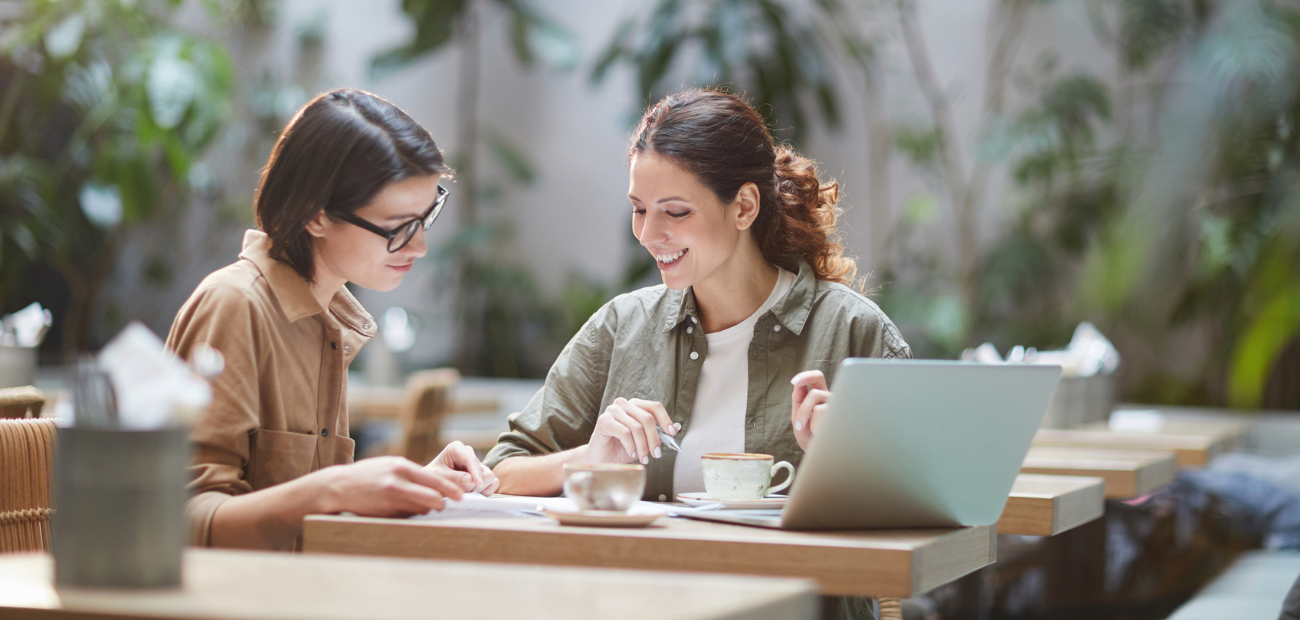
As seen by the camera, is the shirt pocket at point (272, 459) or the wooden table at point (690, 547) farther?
the shirt pocket at point (272, 459)

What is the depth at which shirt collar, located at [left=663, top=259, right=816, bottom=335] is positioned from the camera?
1993mm

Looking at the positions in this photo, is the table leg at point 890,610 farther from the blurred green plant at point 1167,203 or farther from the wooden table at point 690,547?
the blurred green plant at point 1167,203

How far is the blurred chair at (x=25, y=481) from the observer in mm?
1529

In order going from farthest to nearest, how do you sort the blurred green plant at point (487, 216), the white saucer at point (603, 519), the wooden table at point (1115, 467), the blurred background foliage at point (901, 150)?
the blurred green plant at point (487, 216) → the blurred background foliage at point (901, 150) → the wooden table at point (1115, 467) → the white saucer at point (603, 519)

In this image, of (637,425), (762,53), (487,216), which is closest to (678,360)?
(637,425)

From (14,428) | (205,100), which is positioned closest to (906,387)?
(14,428)

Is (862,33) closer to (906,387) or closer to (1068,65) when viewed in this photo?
(1068,65)

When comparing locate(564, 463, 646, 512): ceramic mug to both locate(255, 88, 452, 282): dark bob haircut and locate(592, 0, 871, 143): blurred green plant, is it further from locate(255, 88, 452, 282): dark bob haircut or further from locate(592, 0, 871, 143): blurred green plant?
locate(592, 0, 871, 143): blurred green plant

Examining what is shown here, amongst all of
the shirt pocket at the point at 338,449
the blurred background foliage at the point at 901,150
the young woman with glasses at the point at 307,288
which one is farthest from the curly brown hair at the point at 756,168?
the blurred background foliage at the point at 901,150

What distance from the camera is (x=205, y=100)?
6.46m

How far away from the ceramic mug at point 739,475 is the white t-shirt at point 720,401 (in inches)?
16.5

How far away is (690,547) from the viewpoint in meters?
1.20

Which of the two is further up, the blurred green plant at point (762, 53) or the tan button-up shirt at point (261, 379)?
the blurred green plant at point (762, 53)

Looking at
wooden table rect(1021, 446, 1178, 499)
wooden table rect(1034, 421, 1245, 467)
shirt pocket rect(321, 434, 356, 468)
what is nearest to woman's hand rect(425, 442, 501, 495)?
shirt pocket rect(321, 434, 356, 468)
